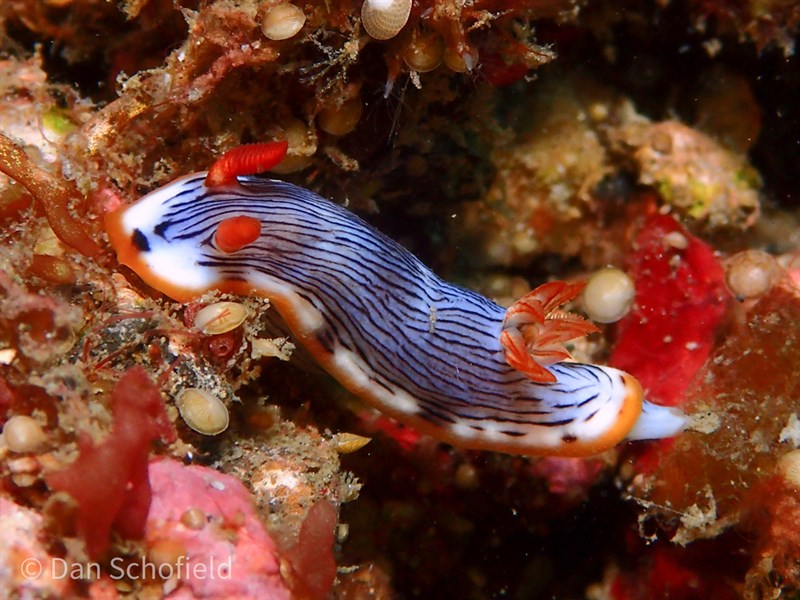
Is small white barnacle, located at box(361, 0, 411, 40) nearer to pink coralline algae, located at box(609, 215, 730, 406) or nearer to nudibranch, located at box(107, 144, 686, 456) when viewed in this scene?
nudibranch, located at box(107, 144, 686, 456)

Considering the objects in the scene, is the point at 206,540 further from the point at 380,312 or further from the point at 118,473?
the point at 380,312

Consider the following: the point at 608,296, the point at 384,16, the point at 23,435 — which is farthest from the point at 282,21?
the point at 608,296

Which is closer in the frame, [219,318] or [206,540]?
[206,540]

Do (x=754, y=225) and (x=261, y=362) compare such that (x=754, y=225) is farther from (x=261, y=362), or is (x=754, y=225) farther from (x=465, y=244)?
(x=261, y=362)

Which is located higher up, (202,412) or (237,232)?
(237,232)

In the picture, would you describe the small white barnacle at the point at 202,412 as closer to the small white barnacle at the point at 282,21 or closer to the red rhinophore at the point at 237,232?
the red rhinophore at the point at 237,232

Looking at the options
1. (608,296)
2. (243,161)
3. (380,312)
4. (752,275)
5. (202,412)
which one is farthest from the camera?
(608,296)
